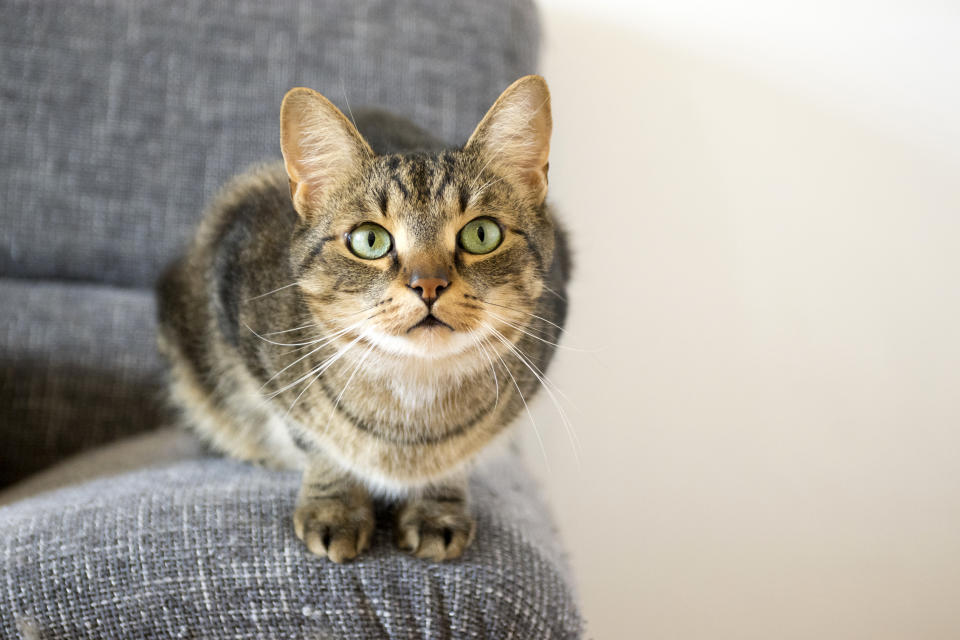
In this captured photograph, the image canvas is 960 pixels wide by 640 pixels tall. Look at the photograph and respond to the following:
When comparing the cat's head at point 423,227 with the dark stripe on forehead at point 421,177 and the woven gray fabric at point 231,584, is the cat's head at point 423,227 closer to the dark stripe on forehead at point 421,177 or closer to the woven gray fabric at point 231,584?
the dark stripe on forehead at point 421,177

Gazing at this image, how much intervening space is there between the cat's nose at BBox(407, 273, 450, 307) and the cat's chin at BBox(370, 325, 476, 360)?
1.3 inches

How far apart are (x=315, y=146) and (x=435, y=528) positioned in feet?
1.44

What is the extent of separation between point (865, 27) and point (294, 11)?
1093mm

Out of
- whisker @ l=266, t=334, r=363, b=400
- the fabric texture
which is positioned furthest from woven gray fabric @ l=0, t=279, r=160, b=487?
whisker @ l=266, t=334, r=363, b=400

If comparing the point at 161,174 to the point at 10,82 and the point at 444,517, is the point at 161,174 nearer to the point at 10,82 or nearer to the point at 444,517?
the point at 10,82

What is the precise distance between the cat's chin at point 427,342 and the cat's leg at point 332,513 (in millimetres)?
204

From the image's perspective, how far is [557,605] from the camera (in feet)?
2.64

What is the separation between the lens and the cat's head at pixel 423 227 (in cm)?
75

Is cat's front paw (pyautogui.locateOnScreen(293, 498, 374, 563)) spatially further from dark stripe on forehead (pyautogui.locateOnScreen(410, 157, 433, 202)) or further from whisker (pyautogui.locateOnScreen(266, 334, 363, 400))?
dark stripe on forehead (pyautogui.locateOnScreen(410, 157, 433, 202))

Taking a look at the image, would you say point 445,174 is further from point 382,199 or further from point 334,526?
point 334,526

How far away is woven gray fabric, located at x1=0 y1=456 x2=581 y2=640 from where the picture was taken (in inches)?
29.2

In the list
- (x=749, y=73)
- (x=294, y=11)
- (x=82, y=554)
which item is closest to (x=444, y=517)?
(x=82, y=554)

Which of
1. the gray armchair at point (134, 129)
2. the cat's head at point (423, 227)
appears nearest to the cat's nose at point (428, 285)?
the cat's head at point (423, 227)

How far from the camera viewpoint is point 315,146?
2.70ft
